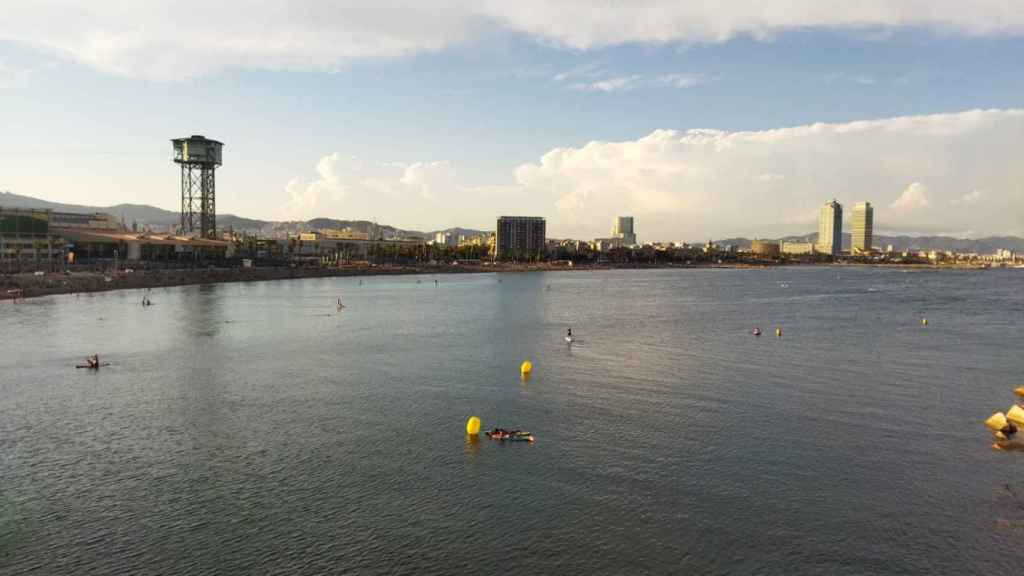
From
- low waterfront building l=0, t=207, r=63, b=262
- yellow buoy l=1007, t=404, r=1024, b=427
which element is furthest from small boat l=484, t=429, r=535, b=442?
low waterfront building l=0, t=207, r=63, b=262

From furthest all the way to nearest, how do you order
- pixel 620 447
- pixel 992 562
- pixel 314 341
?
pixel 314 341 < pixel 620 447 < pixel 992 562

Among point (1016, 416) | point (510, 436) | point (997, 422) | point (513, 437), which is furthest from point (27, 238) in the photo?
point (1016, 416)

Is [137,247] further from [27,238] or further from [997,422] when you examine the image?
[997,422]

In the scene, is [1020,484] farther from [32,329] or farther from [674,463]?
[32,329]

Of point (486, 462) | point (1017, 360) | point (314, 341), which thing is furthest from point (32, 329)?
point (1017, 360)

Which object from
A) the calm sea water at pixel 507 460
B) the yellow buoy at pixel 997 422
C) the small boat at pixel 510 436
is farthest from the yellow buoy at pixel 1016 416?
the small boat at pixel 510 436

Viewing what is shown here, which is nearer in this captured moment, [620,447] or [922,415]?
[620,447]
